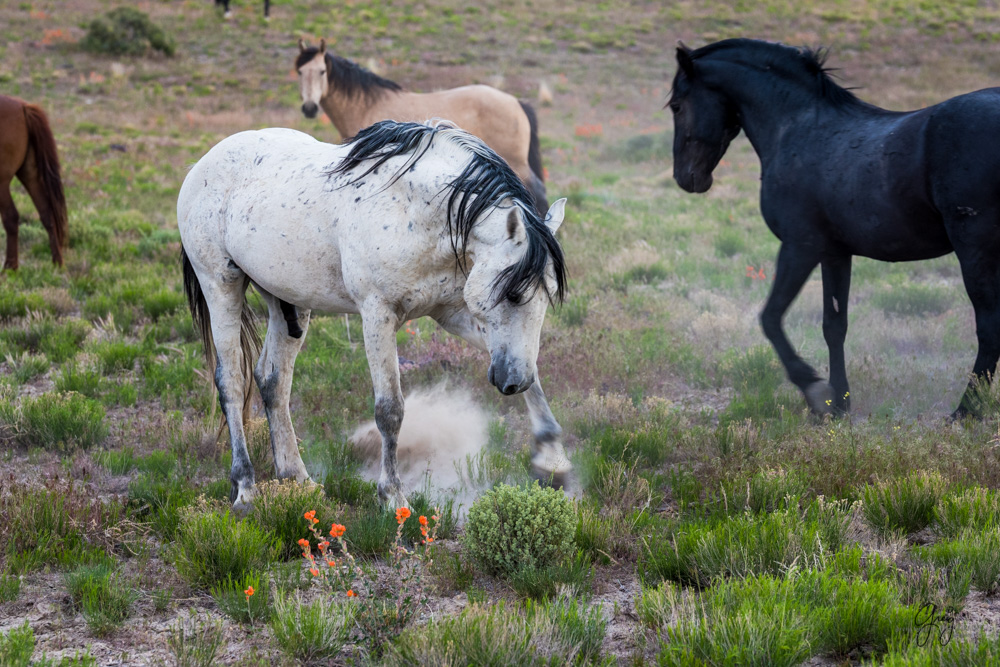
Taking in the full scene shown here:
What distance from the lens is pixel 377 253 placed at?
4145 mm

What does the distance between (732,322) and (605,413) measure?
2.56 metres

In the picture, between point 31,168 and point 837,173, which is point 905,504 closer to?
point 837,173

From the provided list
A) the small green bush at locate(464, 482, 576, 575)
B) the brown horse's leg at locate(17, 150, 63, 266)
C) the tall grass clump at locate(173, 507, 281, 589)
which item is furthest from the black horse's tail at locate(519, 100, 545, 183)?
the tall grass clump at locate(173, 507, 281, 589)

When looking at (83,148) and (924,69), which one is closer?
(83,148)

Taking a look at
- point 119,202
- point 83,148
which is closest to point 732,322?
point 119,202

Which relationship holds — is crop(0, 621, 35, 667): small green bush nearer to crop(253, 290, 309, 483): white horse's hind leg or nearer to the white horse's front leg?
the white horse's front leg

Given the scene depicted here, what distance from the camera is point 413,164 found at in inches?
169

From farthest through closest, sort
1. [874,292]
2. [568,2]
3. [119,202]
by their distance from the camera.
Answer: [568,2] < [119,202] < [874,292]

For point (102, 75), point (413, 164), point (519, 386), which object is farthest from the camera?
point (102, 75)

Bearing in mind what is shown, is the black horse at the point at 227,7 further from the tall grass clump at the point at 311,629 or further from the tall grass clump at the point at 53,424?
the tall grass clump at the point at 311,629

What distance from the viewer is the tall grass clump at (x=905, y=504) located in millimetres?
3975

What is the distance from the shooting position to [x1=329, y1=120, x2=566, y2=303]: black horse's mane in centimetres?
380

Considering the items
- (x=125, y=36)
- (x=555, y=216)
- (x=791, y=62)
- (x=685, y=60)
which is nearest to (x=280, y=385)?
(x=555, y=216)

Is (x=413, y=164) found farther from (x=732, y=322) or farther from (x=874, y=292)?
(x=874, y=292)
